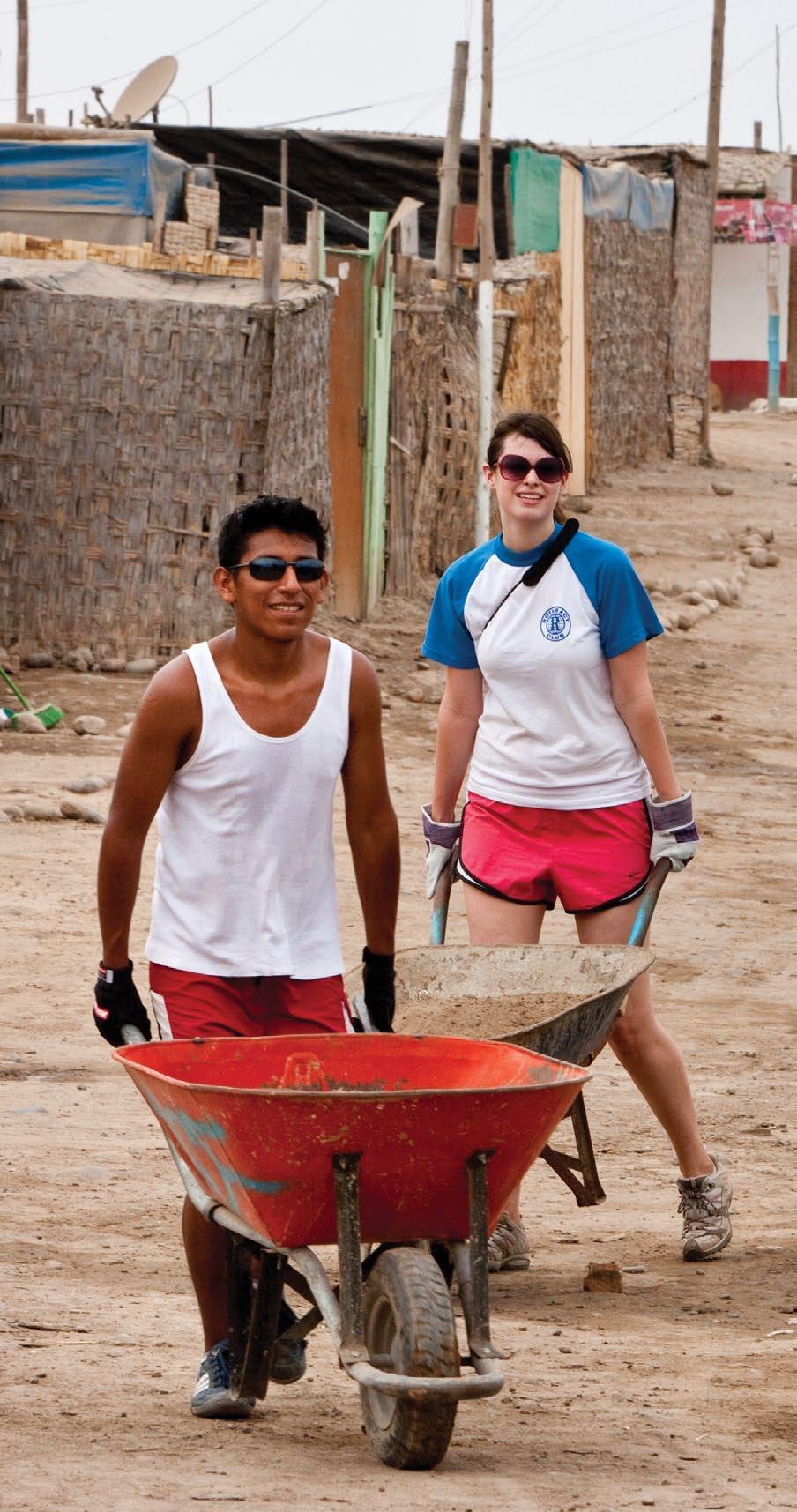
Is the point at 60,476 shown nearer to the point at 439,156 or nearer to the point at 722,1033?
the point at 722,1033

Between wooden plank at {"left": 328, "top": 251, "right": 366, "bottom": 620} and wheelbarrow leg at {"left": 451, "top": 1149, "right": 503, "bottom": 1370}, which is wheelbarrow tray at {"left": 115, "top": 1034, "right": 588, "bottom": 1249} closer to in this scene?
wheelbarrow leg at {"left": 451, "top": 1149, "right": 503, "bottom": 1370}

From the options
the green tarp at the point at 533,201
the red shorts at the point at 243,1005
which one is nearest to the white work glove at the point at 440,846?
the red shorts at the point at 243,1005

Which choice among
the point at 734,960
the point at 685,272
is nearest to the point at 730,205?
the point at 685,272

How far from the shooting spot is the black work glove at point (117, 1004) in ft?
12.1

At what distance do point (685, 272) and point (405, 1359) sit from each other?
2517 centimetres

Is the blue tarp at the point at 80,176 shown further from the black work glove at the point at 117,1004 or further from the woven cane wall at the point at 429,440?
the black work glove at the point at 117,1004

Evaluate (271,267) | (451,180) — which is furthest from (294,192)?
(451,180)

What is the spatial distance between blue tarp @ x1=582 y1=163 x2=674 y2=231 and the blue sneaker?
2058 cm

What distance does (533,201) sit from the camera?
73.2ft

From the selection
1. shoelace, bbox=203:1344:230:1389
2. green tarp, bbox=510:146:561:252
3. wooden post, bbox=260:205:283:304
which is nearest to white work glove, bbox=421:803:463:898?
shoelace, bbox=203:1344:230:1389

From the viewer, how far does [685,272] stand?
2716 centimetres

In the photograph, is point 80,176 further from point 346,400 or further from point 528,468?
point 528,468

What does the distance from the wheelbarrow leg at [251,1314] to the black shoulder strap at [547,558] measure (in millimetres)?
1718

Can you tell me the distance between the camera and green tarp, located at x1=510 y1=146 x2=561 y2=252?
874 inches
